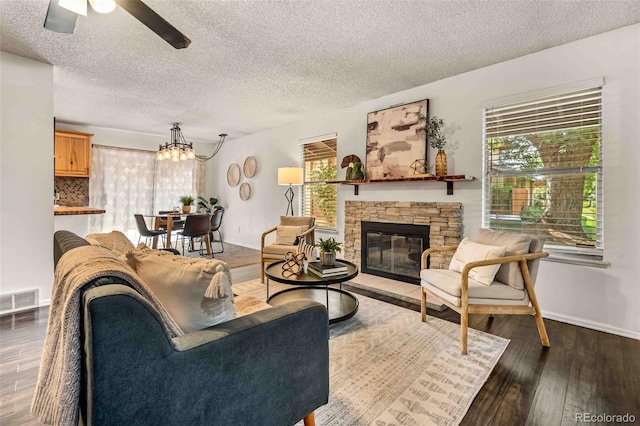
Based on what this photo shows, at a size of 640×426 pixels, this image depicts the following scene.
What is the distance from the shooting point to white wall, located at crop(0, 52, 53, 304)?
303 cm

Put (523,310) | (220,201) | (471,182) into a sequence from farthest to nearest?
1. (220,201)
2. (471,182)
3. (523,310)

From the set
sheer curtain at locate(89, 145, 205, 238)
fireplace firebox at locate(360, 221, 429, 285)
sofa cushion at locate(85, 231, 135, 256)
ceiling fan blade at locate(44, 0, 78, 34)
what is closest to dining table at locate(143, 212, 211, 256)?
sheer curtain at locate(89, 145, 205, 238)

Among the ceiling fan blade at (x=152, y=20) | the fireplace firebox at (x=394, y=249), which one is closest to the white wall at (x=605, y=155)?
the fireplace firebox at (x=394, y=249)

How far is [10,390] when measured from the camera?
1.83 m

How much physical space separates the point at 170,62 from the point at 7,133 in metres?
1.68

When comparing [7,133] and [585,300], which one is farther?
[7,133]

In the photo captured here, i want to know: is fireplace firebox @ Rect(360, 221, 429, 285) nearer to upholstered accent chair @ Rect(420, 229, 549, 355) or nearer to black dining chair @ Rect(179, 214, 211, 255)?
upholstered accent chair @ Rect(420, 229, 549, 355)

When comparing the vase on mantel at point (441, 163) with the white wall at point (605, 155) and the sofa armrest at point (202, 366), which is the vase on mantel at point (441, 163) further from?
the sofa armrest at point (202, 366)

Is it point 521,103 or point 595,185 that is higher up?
point 521,103

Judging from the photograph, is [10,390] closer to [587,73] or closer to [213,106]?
[213,106]

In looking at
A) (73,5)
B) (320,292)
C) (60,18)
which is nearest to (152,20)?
(73,5)

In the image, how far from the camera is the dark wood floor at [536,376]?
1664 mm

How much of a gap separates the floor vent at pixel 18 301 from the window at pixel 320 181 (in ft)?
11.9

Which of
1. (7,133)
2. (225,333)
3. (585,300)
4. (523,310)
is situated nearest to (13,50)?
(7,133)
